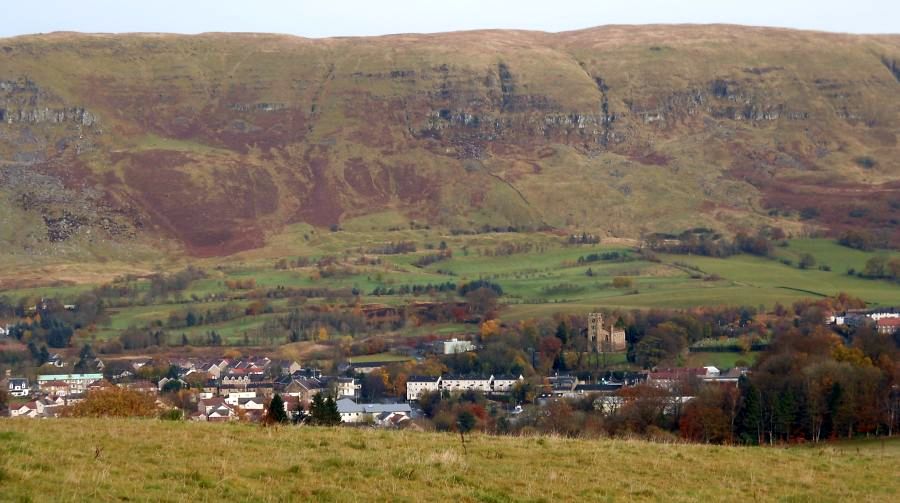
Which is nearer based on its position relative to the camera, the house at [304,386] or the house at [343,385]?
the house at [304,386]

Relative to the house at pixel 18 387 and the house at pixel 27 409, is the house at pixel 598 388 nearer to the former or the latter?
the house at pixel 27 409

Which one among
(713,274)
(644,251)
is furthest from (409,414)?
(644,251)

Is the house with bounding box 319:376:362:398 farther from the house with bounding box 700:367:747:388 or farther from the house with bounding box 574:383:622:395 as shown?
the house with bounding box 700:367:747:388

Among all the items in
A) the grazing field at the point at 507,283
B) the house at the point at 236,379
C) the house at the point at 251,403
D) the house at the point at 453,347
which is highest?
the house at the point at 251,403

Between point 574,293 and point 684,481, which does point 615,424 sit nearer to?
point 684,481

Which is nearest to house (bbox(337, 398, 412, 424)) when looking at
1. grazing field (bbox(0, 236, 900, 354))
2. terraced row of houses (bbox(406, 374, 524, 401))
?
terraced row of houses (bbox(406, 374, 524, 401))

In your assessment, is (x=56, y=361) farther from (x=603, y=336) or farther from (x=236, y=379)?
(x=603, y=336)

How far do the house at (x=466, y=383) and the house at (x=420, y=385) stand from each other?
2.00 ft

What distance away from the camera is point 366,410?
8269cm

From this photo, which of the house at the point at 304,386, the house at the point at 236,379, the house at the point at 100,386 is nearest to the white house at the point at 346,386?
the house at the point at 304,386

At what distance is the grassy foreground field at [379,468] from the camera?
62.1ft

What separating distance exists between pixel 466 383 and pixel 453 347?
20.5 m

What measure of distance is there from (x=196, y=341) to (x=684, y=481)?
118050mm

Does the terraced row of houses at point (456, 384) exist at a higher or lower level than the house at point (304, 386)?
lower
